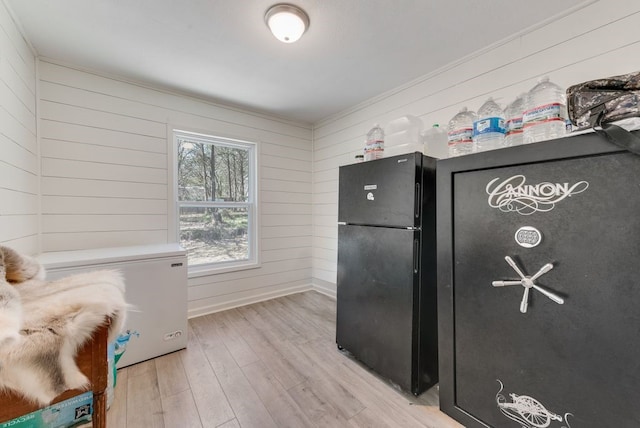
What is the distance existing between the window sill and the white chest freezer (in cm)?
67

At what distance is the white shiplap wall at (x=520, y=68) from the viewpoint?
1.44 m

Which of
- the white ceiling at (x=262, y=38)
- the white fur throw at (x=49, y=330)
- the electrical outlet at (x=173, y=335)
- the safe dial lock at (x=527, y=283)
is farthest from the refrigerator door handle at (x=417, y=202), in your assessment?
the electrical outlet at (x=173, y=335)

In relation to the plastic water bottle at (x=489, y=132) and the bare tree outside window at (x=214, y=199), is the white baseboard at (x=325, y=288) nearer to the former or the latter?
the bare tree outside window at (x=214, y=199)

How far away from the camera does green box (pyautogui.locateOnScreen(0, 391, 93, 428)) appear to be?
118 centimetres

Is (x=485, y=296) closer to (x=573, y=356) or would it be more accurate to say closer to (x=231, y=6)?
(x=573, y=356)

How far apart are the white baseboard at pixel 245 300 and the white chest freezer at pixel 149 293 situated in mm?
640

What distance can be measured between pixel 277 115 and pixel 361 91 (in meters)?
1.19

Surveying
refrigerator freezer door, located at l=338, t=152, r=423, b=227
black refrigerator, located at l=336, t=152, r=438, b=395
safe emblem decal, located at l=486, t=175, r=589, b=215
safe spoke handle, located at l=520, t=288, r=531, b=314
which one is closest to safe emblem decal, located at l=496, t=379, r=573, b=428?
safe spoke handle, located at l=520, t=288, r=531, b=314

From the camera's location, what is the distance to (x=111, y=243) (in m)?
2.36

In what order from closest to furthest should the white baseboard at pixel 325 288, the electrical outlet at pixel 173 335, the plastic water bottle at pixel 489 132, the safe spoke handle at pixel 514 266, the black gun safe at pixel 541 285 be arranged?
1. the black gun safe at pixel 541 285
2. the safe spoke handle at pixel 514 266
3. the plastic water bottle at pixel 489 132
4. the electrical outlet at pixel 173 335
5. the white baseboard at pixel 325 288

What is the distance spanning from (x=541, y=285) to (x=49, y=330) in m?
1.72

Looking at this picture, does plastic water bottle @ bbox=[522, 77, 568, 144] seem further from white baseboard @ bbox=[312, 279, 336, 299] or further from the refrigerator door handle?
white baseboard @ bbox=[312, 279, 336, 299]

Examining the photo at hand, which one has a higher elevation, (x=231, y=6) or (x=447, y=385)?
(x=231, y=6)

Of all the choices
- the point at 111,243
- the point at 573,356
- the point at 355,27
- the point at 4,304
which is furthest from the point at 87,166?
the point at 573,356
